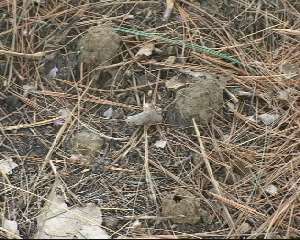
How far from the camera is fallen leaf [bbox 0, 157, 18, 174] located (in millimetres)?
2031

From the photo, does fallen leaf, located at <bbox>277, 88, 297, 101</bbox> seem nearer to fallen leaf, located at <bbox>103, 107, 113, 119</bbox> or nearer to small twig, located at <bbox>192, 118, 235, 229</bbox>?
small twig, located at <bbox>192, 118, 235, 229</bbox>

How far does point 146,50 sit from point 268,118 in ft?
1.99

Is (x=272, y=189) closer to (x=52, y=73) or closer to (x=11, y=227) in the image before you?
(x=11, y=227)

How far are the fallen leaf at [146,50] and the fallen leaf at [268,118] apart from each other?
21.8 inches

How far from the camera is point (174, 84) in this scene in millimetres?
2266

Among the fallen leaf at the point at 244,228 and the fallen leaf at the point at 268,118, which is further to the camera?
the fallen leaf at the point at 268,118

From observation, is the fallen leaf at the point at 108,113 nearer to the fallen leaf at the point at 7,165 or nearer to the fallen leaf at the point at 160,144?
the fallen leaf at the point at 160,144

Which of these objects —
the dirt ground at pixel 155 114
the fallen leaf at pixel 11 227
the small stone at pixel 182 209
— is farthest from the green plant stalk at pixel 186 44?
the fallen leaf at pixel 11 227

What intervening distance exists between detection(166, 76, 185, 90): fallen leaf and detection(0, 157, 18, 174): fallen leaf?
71 centimetres

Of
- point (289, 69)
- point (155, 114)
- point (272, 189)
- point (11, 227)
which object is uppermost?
point (289, 69)

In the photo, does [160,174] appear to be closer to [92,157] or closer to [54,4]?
[92,157]

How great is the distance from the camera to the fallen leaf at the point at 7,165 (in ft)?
6.66

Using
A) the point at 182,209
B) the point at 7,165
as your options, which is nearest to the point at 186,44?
the point at 182,209

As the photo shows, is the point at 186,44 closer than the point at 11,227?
No
